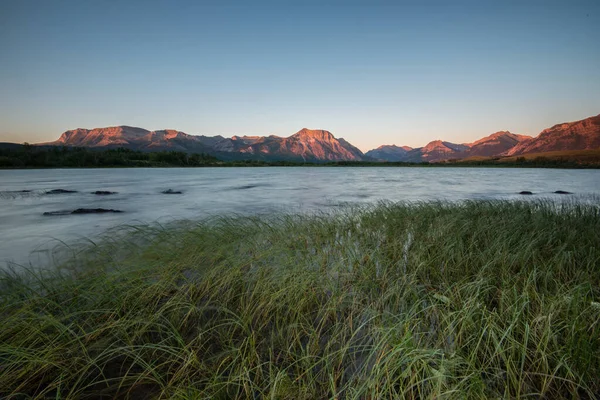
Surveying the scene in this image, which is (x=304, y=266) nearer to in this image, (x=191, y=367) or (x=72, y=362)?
(x=191, y=367)

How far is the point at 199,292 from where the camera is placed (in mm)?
4168

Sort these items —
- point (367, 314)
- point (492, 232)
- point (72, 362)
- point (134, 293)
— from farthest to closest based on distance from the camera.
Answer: point (492, 232), point (134, 293), point (367, 314), point (72, 362)

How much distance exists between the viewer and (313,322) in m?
3.37

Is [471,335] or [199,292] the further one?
[199,292]

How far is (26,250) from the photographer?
8.03 meters

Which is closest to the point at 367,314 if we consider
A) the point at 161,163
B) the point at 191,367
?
the point at 191,367

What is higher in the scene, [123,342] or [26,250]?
[123,342]

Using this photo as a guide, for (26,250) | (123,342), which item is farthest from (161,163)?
(123,342)

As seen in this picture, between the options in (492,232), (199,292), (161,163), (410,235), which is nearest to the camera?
(199,292)

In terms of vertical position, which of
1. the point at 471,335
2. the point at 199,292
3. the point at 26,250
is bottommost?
the point at 26,250

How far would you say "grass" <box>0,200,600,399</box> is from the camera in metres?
2.26

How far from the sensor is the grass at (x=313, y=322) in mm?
2256

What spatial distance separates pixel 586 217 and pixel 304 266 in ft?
30.8

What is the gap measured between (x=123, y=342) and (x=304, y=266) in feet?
8.51
